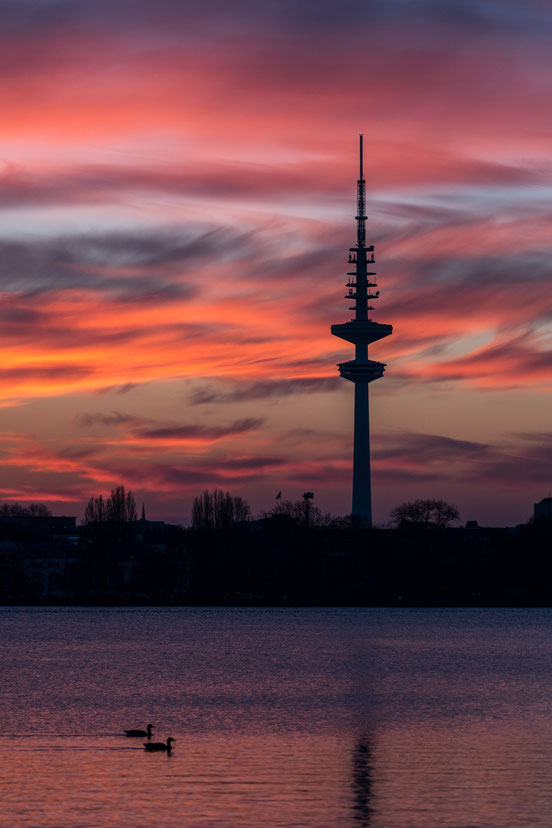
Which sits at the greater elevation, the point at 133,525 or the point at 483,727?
the point at 133,525

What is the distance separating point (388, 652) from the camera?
10194 centimetres

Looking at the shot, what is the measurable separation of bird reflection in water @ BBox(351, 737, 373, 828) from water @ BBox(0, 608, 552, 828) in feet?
0.22

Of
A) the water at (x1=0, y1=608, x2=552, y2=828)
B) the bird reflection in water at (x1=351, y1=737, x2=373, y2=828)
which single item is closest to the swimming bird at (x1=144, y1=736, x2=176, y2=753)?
the water at (x1=0, y1=608, x2=552, y2=828)

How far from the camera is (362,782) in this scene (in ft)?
132

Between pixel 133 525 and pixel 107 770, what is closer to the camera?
pixel 107 770

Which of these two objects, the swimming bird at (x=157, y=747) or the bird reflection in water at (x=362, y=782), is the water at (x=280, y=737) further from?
the swimming bird at (x=157, y=747)

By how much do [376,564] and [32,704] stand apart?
134628 millimetres

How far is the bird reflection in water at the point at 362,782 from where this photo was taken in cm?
3544

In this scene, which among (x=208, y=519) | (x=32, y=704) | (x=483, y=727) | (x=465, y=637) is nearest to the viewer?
(x=483, y=727)

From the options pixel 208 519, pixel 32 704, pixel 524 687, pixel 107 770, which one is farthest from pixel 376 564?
pixel 107 770

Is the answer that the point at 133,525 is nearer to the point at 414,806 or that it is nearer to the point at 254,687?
the point at 254,687

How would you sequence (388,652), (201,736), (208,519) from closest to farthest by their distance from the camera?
(201,736) → (388,652) → (208,519)

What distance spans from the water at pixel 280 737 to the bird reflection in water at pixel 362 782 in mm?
66

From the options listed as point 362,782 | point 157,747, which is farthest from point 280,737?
point 362,782
